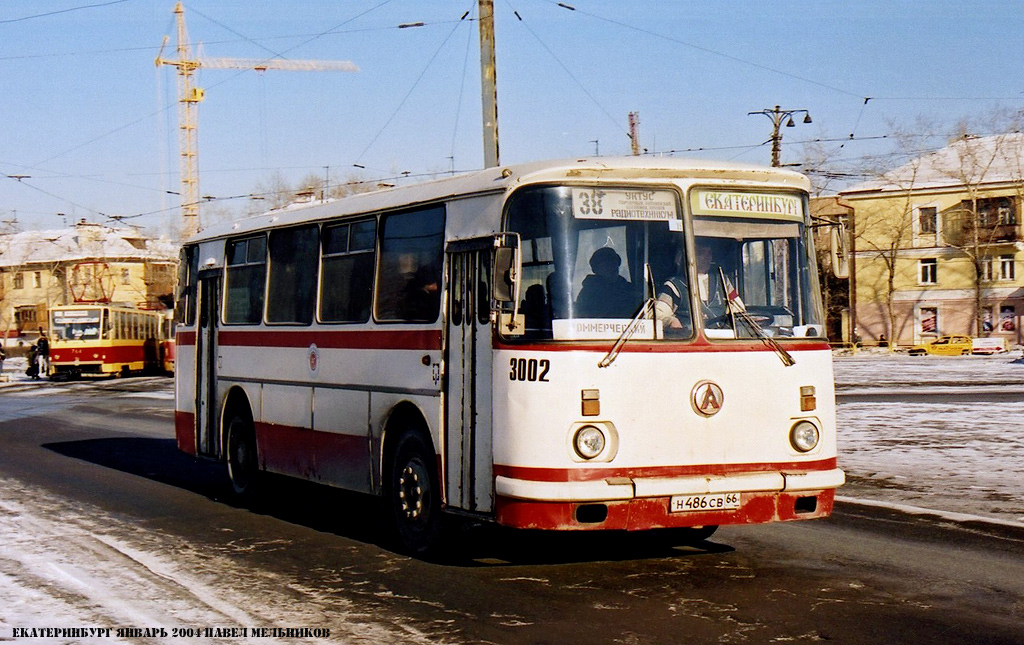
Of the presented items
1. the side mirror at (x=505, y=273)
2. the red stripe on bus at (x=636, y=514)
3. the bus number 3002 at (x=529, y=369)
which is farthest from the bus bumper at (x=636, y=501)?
the side mirror at (x=505, y=273)

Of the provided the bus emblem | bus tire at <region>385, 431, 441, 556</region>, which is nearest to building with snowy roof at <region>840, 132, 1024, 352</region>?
bus tire at <region>385, 431, 441, 556</region>

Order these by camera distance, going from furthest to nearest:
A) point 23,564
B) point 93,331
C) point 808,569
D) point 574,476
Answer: point 93,331, point 23,564, point 808,569, point 574,476

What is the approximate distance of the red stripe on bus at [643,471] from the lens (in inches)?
335

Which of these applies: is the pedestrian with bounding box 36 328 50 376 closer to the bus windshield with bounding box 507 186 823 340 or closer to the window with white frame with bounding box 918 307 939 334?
the window with white frame with bounding box 918 307 939 334

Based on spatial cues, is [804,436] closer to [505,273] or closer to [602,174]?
[602,174]

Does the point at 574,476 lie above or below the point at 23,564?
above

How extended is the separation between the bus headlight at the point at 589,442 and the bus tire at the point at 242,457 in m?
5.69

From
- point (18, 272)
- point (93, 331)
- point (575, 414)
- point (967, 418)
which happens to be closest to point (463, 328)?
point (575, 414)

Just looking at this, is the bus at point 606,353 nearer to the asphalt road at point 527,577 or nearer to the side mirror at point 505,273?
the side mirror at point 505,273

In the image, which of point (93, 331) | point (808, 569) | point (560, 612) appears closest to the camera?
point (560, 612)

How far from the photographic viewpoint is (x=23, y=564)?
9750 mm

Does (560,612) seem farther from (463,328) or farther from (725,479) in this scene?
(463,328)

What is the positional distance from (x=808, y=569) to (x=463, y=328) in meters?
2.90

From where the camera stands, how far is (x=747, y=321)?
9.12 meters
